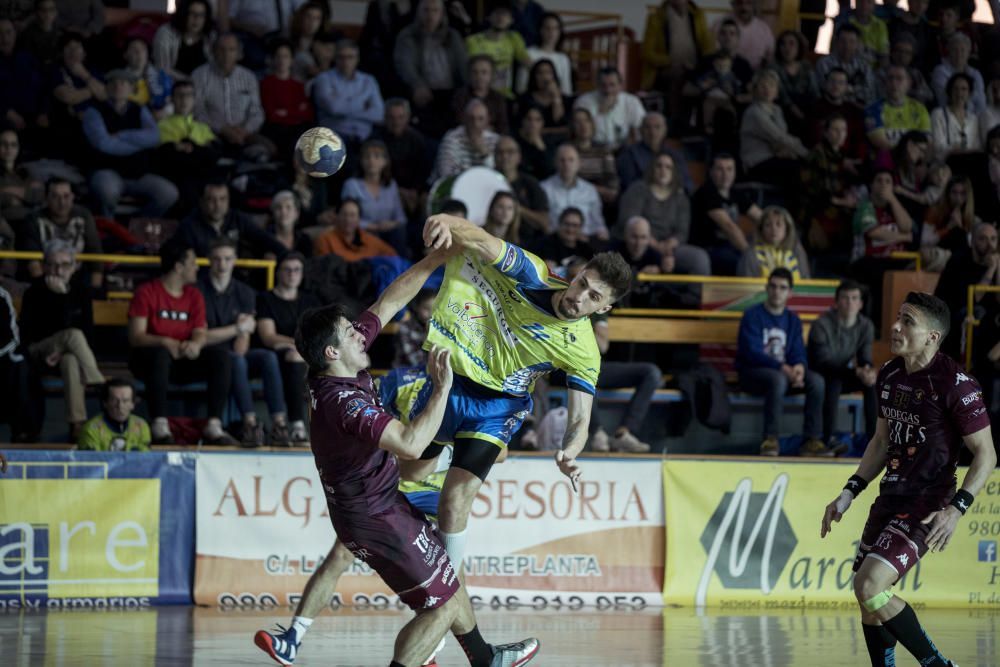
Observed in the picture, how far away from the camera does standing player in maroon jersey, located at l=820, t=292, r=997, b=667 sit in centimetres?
675

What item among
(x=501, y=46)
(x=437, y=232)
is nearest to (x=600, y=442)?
(x=437, y=232)

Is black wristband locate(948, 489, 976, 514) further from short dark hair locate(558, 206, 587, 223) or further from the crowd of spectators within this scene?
A: short dark hair locate(558, 206, 587, 223)

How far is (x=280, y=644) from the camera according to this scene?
7.22 metres

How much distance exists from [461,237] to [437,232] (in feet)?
1.08

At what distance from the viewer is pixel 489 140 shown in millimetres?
13820

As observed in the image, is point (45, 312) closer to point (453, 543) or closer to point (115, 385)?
point (115, 385)

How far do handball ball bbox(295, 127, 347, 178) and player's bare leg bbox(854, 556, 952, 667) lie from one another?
390cm

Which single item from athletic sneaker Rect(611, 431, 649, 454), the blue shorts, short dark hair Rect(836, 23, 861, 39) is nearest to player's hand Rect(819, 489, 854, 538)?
the blue shorts

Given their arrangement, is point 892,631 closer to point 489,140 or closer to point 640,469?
point 640,469

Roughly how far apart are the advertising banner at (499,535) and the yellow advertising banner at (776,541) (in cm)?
23

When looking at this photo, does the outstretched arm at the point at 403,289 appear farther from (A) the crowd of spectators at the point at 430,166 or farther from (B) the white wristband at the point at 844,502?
(A) the crowd of spectators at the point at 430,166

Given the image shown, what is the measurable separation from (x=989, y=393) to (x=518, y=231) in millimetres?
4676

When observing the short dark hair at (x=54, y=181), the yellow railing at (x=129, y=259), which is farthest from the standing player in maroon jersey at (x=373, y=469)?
the short dark hair at (x=54, y=181)

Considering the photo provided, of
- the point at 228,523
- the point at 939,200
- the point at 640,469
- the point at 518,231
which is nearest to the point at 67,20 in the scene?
the point at 518,231
